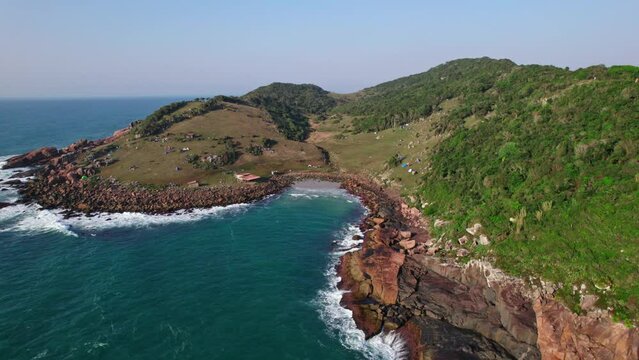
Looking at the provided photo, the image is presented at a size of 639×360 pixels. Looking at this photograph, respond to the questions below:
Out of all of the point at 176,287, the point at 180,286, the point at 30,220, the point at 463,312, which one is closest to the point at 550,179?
the point at 463,312

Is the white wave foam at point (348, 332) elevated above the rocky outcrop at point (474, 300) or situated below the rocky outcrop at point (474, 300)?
below

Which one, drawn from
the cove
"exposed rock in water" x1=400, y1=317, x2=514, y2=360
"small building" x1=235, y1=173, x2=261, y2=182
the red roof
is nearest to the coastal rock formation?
the cove

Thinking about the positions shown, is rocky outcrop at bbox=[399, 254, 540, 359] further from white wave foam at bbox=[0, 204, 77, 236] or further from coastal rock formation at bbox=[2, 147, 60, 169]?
coastal rock formation at bbox=[2, 147, 60, 169]

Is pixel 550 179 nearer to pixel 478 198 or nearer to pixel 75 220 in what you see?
pixel 478 198

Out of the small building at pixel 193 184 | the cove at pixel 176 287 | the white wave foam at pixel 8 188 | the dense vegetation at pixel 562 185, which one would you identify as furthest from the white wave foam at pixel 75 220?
the dense vegetation at pixel 562 185

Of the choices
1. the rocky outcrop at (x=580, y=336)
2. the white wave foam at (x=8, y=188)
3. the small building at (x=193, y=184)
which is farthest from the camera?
the small building at (x=193, y=184)

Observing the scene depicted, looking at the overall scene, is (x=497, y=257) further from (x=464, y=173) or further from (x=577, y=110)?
(x=577, y=110)

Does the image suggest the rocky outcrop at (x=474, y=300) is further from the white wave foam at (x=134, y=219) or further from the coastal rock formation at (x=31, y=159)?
the coastal rock formation at (x=31, y=159)
